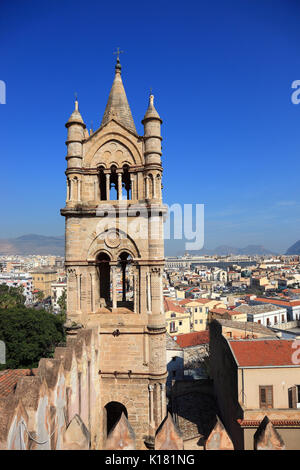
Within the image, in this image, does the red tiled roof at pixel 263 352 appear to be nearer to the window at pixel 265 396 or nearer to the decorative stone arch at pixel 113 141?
the window at pixel 265 396

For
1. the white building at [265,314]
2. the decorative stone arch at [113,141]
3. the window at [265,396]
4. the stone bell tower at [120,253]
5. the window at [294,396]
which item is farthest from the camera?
the white building at [265,314]

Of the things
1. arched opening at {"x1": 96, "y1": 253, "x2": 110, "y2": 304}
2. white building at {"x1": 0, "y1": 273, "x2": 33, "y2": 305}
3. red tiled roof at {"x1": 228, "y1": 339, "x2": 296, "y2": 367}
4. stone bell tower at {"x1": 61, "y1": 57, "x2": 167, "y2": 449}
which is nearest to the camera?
stone bell tower at {"x1": 61, "y1": 57, "x2": 167, "y2": 449}

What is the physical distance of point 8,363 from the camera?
1335 inches

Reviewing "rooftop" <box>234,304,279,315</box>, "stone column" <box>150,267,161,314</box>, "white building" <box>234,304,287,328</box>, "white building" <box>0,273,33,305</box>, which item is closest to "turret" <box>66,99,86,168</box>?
"stone column" <box>150,267,161,314</box>

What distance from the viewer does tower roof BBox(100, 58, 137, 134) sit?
1464cm

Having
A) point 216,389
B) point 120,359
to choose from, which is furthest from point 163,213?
point 216,389

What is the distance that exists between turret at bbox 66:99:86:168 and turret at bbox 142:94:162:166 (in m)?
2.94

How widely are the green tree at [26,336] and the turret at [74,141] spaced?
91.8ft

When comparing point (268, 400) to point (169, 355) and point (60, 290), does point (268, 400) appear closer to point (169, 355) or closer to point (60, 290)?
point (169, 355)

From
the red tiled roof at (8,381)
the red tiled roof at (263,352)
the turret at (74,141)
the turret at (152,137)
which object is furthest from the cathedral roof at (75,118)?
the red tiled roof at (263,352)

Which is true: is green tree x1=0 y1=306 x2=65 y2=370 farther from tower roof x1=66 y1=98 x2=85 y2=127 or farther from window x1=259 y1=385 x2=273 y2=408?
tower roof x1=66 y1=98 x2=85 y2=127

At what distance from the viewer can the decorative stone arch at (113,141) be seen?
557 inches
